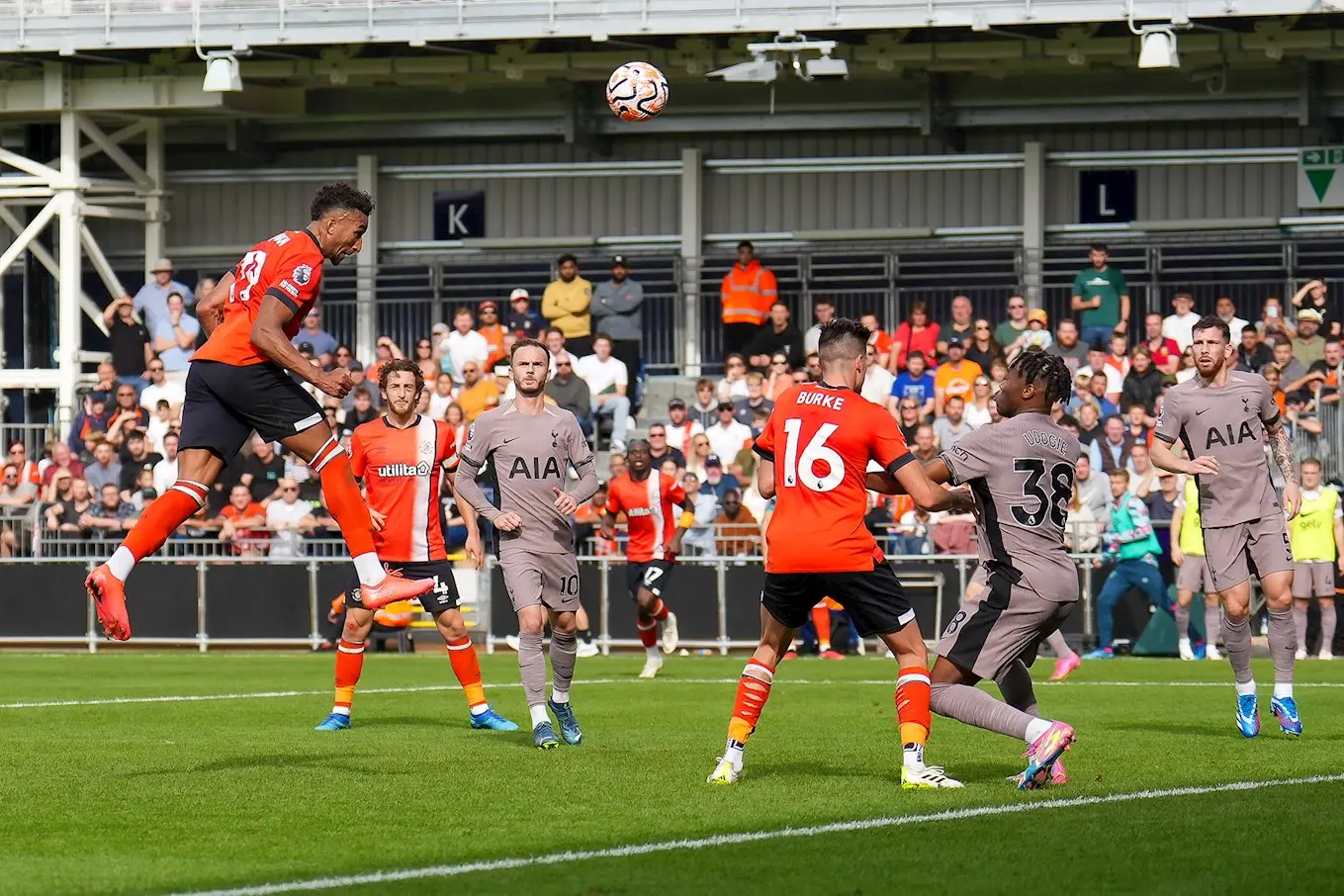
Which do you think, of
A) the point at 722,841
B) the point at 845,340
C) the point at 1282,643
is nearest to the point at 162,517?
the point at 845,340

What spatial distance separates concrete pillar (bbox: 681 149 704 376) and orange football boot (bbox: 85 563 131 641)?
74.6 ft

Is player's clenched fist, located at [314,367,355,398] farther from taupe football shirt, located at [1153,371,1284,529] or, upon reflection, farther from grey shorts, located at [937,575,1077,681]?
taupe football shirt, located at [1153,371,1284,529]

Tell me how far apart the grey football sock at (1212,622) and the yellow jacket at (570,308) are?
10.4 m

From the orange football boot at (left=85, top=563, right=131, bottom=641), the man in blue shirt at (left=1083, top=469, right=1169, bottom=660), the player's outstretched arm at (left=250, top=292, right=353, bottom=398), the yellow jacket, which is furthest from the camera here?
the yellow jacket

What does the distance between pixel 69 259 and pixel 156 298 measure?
2130mm

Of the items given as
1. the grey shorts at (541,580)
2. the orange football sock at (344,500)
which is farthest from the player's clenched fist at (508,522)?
the orange football sock at (344,500)

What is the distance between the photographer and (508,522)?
11.8 m

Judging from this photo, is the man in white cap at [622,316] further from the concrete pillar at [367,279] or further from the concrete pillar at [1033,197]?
the concrete pillar at [1033,197]

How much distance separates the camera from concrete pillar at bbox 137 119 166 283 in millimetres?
34188

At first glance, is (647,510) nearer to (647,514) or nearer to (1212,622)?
(647,514)

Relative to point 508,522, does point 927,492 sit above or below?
above

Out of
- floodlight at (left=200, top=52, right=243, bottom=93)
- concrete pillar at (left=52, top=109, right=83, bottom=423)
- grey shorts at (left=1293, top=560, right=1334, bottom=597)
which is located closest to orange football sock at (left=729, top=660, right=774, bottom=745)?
grey shorts at (left=1293, top=560, right=1334, bottom=597)

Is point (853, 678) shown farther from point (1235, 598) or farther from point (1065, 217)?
point (1065, 217)

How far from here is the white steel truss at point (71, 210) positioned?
32.3m
